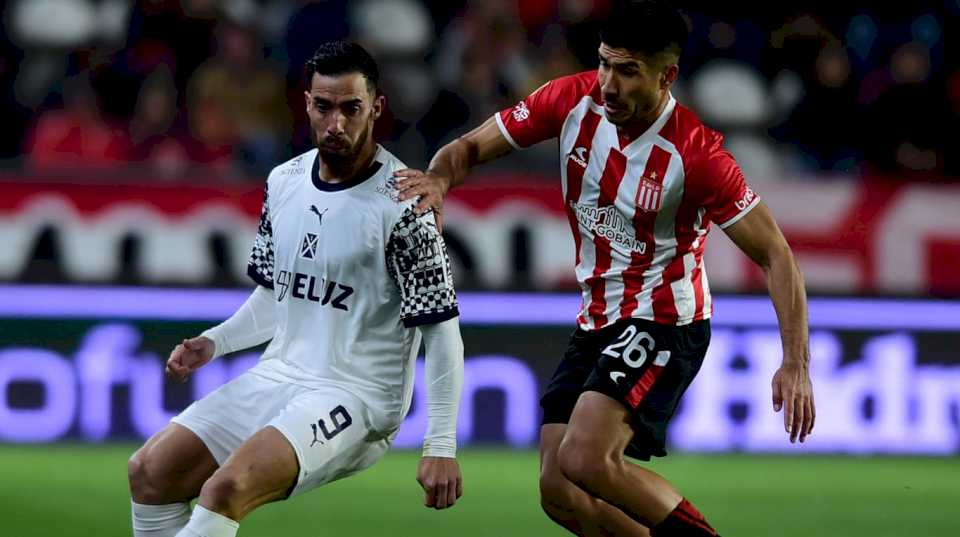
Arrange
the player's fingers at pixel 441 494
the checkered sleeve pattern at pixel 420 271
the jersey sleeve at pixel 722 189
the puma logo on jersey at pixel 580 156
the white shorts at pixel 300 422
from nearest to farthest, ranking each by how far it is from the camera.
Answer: the player's fingers at pixel 441 494
the white shorts at pixel 300 422
the checkered sleeve pattern at pixel 420 271
the jersey sleeve at pixel 722 189
the puma logo on jersey at pixel 580 156

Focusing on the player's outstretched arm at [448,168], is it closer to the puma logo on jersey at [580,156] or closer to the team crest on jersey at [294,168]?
the puma logo on jersey at [580,156]

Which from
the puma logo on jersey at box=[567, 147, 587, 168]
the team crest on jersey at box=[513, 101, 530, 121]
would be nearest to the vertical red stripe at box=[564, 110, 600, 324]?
the puma logo on jersey at box=[567, 147, 587, 168]

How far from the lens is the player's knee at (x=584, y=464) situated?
549 cm

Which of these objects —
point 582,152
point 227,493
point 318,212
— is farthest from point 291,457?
point 582,152

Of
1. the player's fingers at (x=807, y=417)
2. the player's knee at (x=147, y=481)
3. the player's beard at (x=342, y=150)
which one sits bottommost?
the player's knee at (x=147, y=481)

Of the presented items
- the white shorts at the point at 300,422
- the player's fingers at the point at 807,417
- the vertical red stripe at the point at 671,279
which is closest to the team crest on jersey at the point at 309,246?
the white shorts at the point at 300,422

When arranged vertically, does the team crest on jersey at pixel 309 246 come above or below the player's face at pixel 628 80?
below

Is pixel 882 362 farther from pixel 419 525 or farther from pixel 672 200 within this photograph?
pixel 672 200

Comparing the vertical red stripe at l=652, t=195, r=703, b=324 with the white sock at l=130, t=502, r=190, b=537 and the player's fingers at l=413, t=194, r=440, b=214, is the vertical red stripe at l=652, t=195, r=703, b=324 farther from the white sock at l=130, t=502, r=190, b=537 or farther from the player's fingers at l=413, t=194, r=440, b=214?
the white sock at l=130, t=502, r=190, b=537

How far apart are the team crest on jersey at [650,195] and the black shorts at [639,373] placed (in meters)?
0.40

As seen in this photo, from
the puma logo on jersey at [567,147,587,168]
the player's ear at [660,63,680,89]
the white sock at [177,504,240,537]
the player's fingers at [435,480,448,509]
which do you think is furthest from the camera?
the puma logo on jersey at [567,147,587,168]

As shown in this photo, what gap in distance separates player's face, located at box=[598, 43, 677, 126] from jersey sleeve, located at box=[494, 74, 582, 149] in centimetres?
30

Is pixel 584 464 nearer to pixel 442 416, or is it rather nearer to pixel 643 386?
pixel 643 386

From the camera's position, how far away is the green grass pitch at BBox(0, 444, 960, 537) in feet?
23.9
